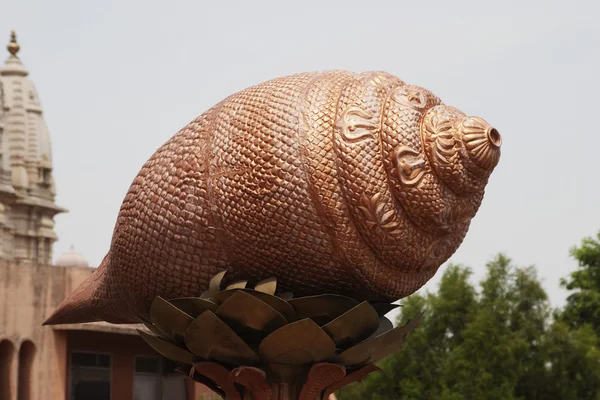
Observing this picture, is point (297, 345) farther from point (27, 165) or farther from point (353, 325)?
point (27, 165)

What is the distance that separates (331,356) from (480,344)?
786 inches

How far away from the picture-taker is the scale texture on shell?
7176 mm

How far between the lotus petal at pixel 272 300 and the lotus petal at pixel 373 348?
0.42 metres

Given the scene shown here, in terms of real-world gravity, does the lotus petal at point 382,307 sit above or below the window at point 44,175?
below

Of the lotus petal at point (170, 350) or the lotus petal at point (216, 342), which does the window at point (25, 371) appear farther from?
the lotus petal at point (216, 342)

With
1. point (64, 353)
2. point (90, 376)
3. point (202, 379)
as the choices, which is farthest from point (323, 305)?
point (90, 376)

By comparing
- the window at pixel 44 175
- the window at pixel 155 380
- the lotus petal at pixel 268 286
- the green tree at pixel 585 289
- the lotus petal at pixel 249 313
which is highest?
the window at pixel 44 175

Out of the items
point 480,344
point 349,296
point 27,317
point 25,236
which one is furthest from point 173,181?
point 25,236

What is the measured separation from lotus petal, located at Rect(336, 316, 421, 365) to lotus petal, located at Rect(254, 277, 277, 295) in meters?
0.57

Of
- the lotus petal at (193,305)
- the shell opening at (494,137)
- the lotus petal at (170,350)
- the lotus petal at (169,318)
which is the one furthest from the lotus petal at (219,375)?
the shell opening at (494,137)

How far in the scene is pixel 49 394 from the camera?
20.3 m

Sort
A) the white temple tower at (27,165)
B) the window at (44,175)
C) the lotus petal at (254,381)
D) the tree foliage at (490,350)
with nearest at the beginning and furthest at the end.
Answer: the lotus petal at (254,381) → the tree foliage at (490,350) → the white temple tower at (27,165) → the window at (44,175)

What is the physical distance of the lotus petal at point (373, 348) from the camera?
24.4ft

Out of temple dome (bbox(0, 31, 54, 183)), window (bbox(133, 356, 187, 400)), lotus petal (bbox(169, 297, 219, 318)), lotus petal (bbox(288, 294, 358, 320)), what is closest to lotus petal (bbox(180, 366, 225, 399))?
lotus petal (bbox(169, 297, 219, 318))
